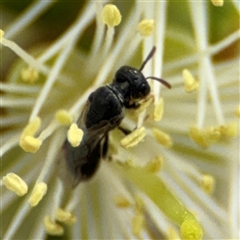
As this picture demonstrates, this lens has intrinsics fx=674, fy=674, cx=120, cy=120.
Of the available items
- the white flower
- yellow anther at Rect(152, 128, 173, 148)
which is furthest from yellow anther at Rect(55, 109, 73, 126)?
yellow anther at Rect(152, 128, 173, 148)

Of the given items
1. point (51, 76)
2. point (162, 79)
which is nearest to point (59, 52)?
point (51, 76)

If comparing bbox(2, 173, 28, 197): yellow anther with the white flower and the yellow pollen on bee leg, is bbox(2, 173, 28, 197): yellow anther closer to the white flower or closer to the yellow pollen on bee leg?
the white flower

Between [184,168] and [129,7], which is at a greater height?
[129,7]

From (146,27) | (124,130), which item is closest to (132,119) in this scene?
(124,130)

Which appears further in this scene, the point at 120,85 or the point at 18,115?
the point at 18,115

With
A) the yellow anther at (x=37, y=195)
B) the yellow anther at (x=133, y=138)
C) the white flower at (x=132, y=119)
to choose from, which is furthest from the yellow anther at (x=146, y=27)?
the yellow anther at (x=37, y=195)

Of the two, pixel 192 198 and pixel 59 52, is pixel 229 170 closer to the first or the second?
pixel 192 198
